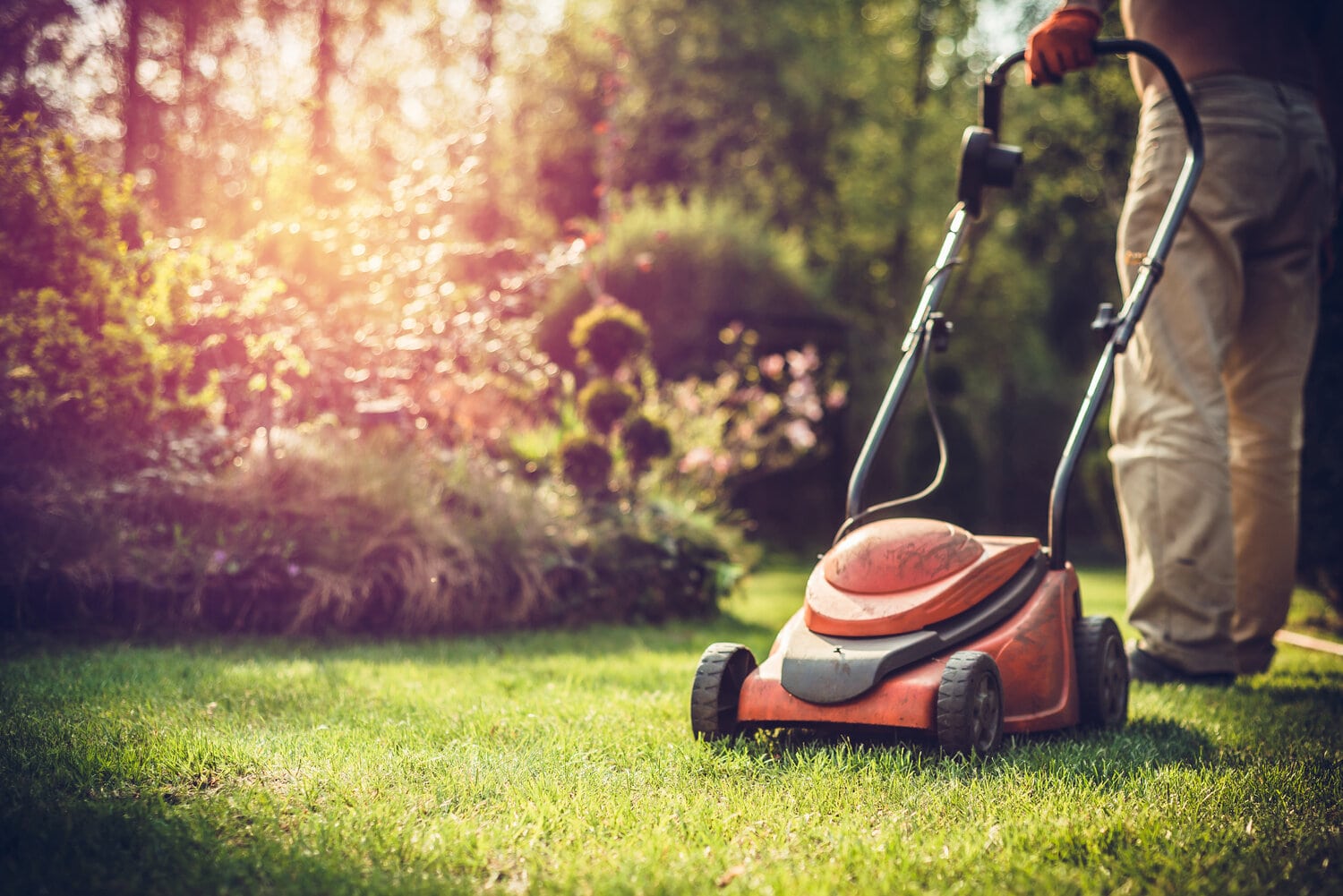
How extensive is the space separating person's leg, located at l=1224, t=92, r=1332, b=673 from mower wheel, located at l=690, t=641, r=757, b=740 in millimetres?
2008

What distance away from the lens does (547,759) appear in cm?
237

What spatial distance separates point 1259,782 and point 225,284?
14.3 feet

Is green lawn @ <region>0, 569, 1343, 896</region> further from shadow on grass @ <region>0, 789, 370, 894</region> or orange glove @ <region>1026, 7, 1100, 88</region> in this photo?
orange glove @ <region>1026, 7, 1100, 88</region>

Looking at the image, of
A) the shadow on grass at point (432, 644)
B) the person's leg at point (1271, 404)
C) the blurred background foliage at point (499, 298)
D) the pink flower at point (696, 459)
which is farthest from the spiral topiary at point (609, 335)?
the person's leg at point (1271, 404)

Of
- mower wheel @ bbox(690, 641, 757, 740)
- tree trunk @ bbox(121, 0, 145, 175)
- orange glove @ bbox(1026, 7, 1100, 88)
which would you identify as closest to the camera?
mower wheel @ bbox(690, 641, 757, 740)

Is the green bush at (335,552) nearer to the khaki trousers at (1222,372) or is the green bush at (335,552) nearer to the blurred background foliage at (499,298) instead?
the blurred background foliage at (499,298)

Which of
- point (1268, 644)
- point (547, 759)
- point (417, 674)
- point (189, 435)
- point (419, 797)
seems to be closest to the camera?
point (419, 797)

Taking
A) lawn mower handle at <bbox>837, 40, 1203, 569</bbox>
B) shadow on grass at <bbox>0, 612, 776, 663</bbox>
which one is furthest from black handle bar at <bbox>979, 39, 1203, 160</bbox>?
shadow on grass at <bbox>0, 612, 776, 663</bbox>

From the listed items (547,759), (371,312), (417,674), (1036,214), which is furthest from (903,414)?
(547,759)

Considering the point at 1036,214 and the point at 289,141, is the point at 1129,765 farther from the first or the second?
the point at 1036,214

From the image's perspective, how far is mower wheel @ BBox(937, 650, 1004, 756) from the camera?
7.36 ft

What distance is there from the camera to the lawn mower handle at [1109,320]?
2.89 m

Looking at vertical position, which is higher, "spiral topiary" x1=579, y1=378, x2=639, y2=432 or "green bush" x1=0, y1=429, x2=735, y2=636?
"spiral topiary" x1=579, y1=378, x2=639, y2=432

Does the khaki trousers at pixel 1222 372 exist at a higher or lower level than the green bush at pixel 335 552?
higher
